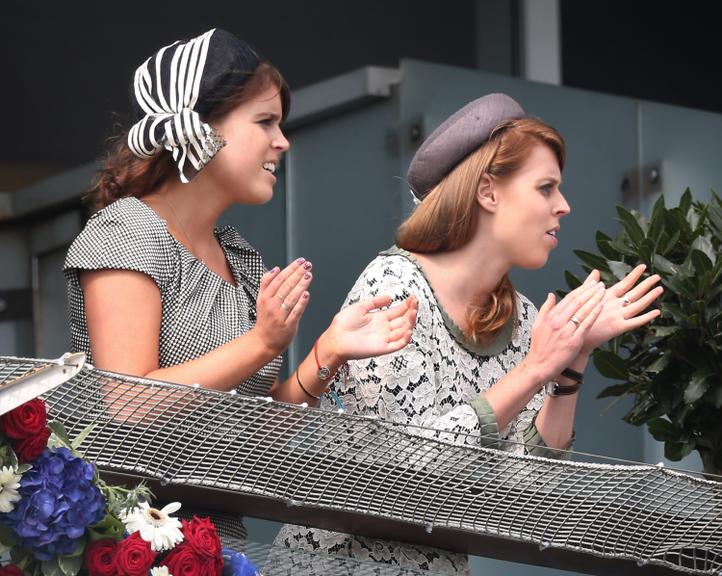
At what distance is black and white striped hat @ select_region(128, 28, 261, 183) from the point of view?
278cm

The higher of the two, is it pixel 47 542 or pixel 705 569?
pixel 47 542

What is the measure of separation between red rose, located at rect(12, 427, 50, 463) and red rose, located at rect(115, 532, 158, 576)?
145 mm

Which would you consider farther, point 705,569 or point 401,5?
point 401,5

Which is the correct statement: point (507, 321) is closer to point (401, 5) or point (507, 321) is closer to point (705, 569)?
point (705, 569)

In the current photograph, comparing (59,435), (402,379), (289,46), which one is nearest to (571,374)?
(402,379)

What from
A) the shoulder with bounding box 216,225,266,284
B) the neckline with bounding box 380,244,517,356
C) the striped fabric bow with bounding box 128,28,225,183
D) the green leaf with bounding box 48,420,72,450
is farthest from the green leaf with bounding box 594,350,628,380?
the green leaf with bounding box 48,420,72,450

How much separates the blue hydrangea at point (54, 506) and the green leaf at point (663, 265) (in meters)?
1.68

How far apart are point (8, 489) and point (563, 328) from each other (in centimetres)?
125

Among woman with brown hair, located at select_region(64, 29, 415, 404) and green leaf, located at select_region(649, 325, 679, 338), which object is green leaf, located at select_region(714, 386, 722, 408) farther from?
woman with brown hair, located at select_region(64, 29, 415, 404)

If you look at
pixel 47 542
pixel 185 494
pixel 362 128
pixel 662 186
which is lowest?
pixel 662 186

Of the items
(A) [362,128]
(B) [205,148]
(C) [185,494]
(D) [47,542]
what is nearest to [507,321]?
(B) [205,148]

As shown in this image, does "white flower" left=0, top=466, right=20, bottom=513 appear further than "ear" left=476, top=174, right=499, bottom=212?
No

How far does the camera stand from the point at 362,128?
5.16 meters

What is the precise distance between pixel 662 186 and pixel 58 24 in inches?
88.2
